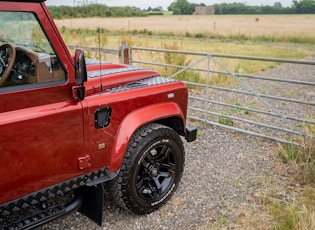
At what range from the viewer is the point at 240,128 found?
5.95 m

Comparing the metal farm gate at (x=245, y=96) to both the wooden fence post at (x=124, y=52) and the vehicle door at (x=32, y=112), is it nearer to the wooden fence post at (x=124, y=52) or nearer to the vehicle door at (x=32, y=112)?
the wooden fence post at (x=124, y=52)

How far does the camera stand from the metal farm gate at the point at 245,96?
5250mm

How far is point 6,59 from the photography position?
8.02 ft

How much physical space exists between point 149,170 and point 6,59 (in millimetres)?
1644

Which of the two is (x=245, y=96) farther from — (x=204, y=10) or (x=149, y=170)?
(x=204, y=10)

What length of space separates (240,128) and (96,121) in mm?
3798

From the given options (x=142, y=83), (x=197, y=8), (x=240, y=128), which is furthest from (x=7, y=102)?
(x=197, y=8)

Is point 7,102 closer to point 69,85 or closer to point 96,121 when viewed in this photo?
point 69,85

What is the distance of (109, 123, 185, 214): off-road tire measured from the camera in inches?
122

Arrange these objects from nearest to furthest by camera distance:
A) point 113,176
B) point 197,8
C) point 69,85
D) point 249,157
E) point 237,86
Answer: point 69,85, point 113,176, point 249,157, point 237,86, point 197,8

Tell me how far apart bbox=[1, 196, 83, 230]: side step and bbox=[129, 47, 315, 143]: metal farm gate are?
337cm

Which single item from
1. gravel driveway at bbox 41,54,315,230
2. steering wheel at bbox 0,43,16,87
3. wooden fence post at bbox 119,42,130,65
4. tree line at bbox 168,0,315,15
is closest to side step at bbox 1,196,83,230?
gravel driveway at bbox 41,54,315,230

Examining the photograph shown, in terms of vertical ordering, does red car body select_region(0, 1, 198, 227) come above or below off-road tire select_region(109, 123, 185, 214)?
above

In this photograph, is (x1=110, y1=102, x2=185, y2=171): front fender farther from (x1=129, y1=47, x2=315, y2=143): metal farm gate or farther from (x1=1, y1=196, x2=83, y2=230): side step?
(x1=129, y1=47, x2=315, y2=143): metal farm gate
